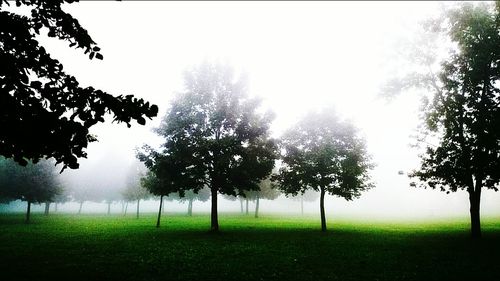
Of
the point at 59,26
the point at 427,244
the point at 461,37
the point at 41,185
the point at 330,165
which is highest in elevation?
the point at 461,37

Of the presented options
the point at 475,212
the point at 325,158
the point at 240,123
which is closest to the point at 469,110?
the point at 475,212

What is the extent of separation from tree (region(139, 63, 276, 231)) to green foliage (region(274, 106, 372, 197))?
2274 mm

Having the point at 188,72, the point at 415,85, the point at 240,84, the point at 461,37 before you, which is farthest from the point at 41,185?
the point at 461,37

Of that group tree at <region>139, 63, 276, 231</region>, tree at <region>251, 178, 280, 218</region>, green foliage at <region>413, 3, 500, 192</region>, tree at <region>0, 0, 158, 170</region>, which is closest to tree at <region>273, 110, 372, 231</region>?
tree at <region>139, 63, 276, 231</region>

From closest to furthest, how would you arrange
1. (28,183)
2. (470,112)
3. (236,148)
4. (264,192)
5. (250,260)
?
(250,260)
(470,112)
(236,148)
(28,183)
(264,192)

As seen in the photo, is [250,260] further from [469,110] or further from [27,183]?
[27,183]

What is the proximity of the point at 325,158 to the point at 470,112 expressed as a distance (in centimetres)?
1019

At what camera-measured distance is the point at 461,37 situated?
20234 mm

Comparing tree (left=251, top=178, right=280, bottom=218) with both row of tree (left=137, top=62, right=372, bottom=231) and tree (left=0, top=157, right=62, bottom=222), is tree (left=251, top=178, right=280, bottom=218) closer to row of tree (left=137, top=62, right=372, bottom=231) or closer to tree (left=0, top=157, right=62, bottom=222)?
row of tree (left=137, top=62, right=372, bottom=231)

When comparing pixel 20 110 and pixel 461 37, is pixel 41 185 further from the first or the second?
pixel 461 37

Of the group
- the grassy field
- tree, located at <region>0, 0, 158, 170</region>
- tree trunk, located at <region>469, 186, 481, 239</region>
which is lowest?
the grassy field

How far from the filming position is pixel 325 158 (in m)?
25.6

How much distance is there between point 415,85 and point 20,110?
25.6 m

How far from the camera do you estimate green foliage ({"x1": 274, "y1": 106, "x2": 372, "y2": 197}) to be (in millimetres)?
25844
